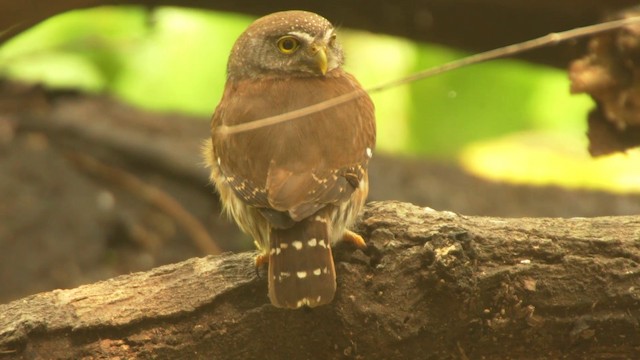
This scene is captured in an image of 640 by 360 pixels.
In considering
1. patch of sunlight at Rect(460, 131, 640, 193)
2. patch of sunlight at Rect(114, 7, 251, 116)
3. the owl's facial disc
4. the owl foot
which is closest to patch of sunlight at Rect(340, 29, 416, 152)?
patch of sunlight at Rect(460, 131, 640, 193)

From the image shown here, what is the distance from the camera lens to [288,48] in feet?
14.3

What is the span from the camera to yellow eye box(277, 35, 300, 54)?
4.32m

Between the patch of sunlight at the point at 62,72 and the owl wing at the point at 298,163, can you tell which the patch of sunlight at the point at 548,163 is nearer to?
the patch of sunlight at the point at 62,72

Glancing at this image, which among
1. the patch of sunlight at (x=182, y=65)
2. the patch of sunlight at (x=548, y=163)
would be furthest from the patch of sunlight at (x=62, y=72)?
the patch of sunlight at (x=548, y=163)

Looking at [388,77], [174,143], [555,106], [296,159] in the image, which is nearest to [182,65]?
[174,143]

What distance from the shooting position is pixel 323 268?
327 centimetres

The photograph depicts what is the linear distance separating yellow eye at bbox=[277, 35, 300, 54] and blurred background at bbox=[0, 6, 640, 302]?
4.40 ft

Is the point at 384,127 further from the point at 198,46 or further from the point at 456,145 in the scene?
the point at 198,46

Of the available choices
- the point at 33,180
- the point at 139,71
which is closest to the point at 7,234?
Answer: the point at 33,180

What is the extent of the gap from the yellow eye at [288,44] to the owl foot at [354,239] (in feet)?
3.65

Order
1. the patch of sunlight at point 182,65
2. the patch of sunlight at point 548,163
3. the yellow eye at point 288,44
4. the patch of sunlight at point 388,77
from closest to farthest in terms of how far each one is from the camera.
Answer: the yellow eye at point 288,44 → the patch of sunlight at point 548,163 → the patch of sunlight at point 182,65 → the patch of sunlight at point 388,77

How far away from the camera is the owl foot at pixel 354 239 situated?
339 centimetres

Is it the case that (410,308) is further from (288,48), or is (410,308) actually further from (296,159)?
(288,48)

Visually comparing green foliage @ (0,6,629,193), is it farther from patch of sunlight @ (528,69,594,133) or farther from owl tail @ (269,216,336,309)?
owl tail @ (269,216,336,309)
